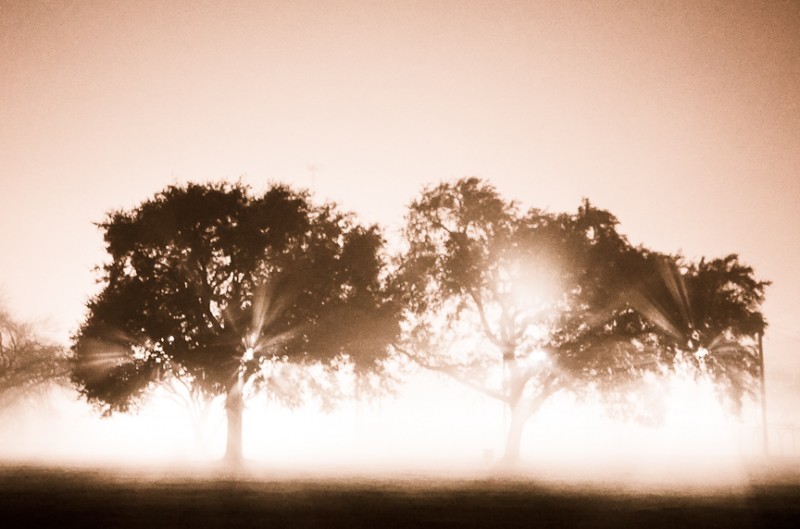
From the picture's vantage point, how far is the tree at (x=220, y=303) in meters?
40.4

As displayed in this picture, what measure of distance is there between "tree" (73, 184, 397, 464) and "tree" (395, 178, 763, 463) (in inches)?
231

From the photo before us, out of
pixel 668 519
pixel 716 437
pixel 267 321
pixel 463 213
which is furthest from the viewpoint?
pixel 716 437

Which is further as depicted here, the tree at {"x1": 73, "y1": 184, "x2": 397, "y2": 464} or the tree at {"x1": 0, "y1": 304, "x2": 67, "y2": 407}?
the tree at {"x1": 0, "y1": 304, "x2": 67, "y2": 407}

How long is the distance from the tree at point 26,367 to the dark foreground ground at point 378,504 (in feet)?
135

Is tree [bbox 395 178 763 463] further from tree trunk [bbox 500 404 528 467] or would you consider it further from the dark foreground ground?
the dark foreground ground

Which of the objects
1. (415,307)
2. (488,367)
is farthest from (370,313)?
(488,367)

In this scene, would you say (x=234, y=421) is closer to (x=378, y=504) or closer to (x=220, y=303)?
(x=220, y=303)

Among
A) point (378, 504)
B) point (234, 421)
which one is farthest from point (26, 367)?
point (378, 504)

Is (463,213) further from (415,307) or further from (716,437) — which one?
(716,437)

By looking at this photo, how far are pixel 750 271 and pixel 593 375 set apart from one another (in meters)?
11.5

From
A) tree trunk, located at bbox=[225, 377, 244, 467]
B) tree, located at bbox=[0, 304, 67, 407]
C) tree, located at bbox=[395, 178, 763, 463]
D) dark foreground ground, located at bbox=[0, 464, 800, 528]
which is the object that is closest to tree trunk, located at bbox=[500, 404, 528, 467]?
tree, located at bbox=[395, 178, 763, 463]

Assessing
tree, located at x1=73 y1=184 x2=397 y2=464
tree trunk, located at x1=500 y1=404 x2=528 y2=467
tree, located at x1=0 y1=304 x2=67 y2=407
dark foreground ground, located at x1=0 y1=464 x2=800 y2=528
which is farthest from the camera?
tree, located at x1=0 y1=304 x2=67 y2=407

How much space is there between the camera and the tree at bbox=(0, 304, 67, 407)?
67.1 m

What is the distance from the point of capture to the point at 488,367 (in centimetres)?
4772
